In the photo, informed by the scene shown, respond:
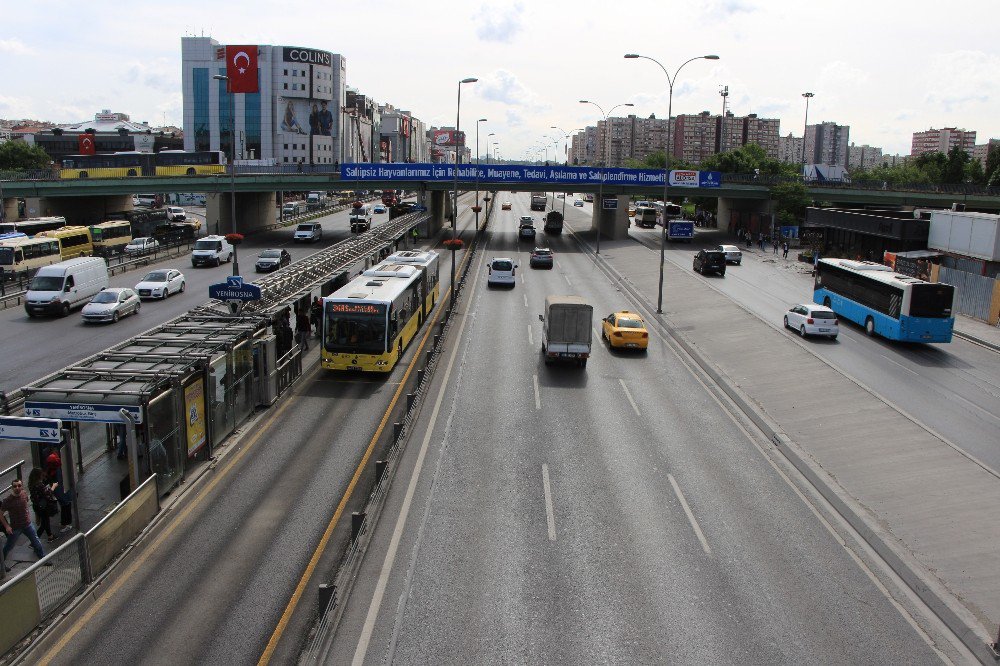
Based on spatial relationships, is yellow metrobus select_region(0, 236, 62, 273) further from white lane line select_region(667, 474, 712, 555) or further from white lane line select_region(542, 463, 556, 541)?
white lane line select_region(667, 474, 712, 555)

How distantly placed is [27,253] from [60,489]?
4137cm

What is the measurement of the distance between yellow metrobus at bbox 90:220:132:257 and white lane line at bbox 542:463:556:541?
5252cm

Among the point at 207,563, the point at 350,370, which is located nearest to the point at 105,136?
the point at 350,370

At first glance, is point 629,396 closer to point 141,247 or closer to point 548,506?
point 548,506

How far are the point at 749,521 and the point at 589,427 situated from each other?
6934 millimetres

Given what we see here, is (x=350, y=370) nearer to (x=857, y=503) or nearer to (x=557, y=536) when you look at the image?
(x=557, y=536)

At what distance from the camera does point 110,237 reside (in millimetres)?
66375

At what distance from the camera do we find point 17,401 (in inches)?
798

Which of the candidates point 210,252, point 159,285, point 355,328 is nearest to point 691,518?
point 355,328

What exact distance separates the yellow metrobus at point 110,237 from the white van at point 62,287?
65.2ft

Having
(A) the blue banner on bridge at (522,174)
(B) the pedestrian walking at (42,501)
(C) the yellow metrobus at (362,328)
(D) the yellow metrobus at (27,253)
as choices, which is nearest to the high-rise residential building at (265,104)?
(A) the blue banner on bridge at (522,174)

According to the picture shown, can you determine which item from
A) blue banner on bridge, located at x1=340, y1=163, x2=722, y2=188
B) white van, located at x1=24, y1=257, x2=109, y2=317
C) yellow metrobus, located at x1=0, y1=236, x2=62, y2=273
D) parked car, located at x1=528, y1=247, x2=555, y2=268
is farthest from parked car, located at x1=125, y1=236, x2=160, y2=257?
parked car, located at x1=528, y1=247, x2=555, y2=268

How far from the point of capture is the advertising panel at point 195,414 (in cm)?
1823

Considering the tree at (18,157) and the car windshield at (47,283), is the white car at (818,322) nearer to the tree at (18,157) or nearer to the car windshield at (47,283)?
the car windshield at (47,283)
